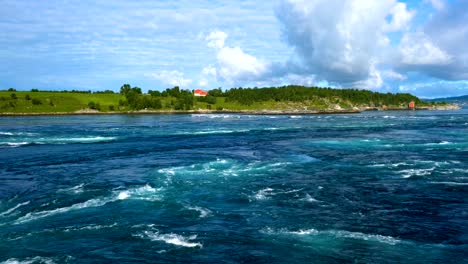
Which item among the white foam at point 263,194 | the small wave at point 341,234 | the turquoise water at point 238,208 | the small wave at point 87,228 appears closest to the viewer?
the turquoise water at point 238,208

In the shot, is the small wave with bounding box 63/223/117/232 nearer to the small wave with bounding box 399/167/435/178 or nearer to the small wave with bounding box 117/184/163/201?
the small wave with bounding box 117/184/163/201

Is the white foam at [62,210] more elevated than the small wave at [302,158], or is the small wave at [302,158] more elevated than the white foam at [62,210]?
the small wave at [302,158]

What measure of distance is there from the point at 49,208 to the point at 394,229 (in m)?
23.1

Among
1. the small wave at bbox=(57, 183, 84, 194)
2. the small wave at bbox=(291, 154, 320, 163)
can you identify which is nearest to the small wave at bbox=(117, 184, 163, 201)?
the small wave at bbox=(57, 183, 84, 194)

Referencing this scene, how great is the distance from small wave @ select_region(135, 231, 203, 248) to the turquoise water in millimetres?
56

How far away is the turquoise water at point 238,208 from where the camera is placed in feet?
75.7

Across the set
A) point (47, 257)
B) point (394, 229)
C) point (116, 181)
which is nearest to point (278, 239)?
point (394, 229)

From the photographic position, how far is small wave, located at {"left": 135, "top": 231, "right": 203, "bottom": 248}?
78.9ft

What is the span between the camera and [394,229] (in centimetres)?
2628

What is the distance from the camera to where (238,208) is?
103 feet

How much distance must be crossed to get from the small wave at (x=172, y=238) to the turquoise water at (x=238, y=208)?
56 mm

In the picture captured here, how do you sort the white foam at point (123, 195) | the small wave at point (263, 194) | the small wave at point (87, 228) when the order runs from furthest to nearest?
1. the white foam at point (123, 195)
2. the small wave at point (263, 194)
3. the small wave at point (87, 228)

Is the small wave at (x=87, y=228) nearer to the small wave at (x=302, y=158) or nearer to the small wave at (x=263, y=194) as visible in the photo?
the small wave at (x=263, y=194)

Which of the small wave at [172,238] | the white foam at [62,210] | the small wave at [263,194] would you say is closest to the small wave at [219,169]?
the small wave at [263,194]
